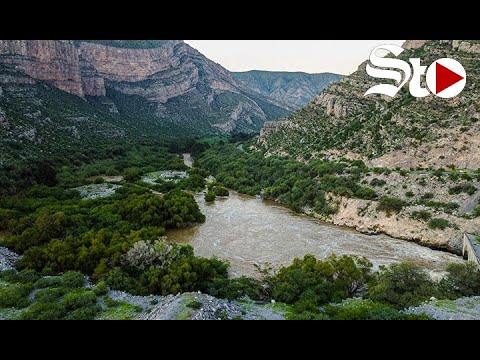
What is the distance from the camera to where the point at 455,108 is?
42.7 m

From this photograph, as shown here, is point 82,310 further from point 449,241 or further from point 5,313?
point 449,241

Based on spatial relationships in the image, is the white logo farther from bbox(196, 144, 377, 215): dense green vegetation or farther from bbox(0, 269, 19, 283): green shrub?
bbox(0, 269, 19, 283): green shrub

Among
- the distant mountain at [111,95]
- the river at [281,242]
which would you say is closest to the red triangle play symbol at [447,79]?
the river at [281,242]

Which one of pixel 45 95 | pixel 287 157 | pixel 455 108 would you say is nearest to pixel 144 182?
pixel 287 157

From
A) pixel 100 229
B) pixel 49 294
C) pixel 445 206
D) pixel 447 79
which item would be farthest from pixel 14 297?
pixel 447 79

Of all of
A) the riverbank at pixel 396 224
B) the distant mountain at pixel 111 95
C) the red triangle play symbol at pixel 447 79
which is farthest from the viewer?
the distant mountain at pixel 111 95

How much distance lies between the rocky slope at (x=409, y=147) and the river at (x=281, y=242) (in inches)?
85.7

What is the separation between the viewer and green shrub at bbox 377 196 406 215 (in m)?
32.7

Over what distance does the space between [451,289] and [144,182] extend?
38.7 m

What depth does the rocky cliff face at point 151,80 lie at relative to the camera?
106 meters

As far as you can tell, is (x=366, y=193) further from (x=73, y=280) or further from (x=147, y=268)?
(x=73, y=280)

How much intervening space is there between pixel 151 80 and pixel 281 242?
13995 cm

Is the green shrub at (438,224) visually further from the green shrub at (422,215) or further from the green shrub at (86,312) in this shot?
the green shrub at (86,312)

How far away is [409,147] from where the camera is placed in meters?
41.5
